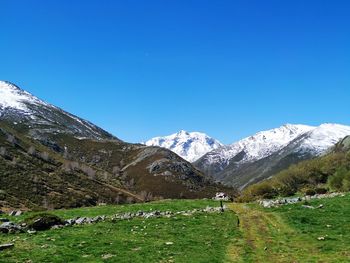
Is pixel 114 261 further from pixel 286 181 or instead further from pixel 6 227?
pixel 286 181

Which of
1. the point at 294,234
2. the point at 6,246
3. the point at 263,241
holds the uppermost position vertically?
the point at 6,246

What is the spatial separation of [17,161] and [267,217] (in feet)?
486

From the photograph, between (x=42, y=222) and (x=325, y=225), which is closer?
(x=42, y=222)

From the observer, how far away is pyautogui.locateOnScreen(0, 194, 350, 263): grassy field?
26812mm

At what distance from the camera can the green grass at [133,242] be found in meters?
26.4

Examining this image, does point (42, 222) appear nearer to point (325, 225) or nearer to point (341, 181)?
point (325, 225)

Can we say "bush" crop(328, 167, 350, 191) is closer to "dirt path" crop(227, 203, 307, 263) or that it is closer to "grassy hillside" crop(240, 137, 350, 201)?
"grassy hillside" crop(240, 137, 350, 201)

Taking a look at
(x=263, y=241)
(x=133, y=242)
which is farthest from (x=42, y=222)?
(x=263, y=241)

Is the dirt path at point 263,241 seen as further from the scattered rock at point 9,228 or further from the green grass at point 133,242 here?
the scattered rock at point 9,228

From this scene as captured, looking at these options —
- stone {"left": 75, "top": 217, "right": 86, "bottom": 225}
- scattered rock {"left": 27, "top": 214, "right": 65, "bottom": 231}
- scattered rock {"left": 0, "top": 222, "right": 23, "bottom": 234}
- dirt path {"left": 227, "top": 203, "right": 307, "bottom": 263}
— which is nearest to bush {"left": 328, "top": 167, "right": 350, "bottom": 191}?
dirt path {"left": 227, "top": 203, "right": 307, "bottom": 263}

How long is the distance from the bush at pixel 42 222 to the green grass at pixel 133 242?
65.5 inches

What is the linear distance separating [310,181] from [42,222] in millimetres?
72660

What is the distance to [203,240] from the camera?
32.6 meters

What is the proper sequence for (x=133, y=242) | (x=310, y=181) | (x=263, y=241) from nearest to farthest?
(x=133, y=242) → (x=263, y=241) → (x=310, y=181)
